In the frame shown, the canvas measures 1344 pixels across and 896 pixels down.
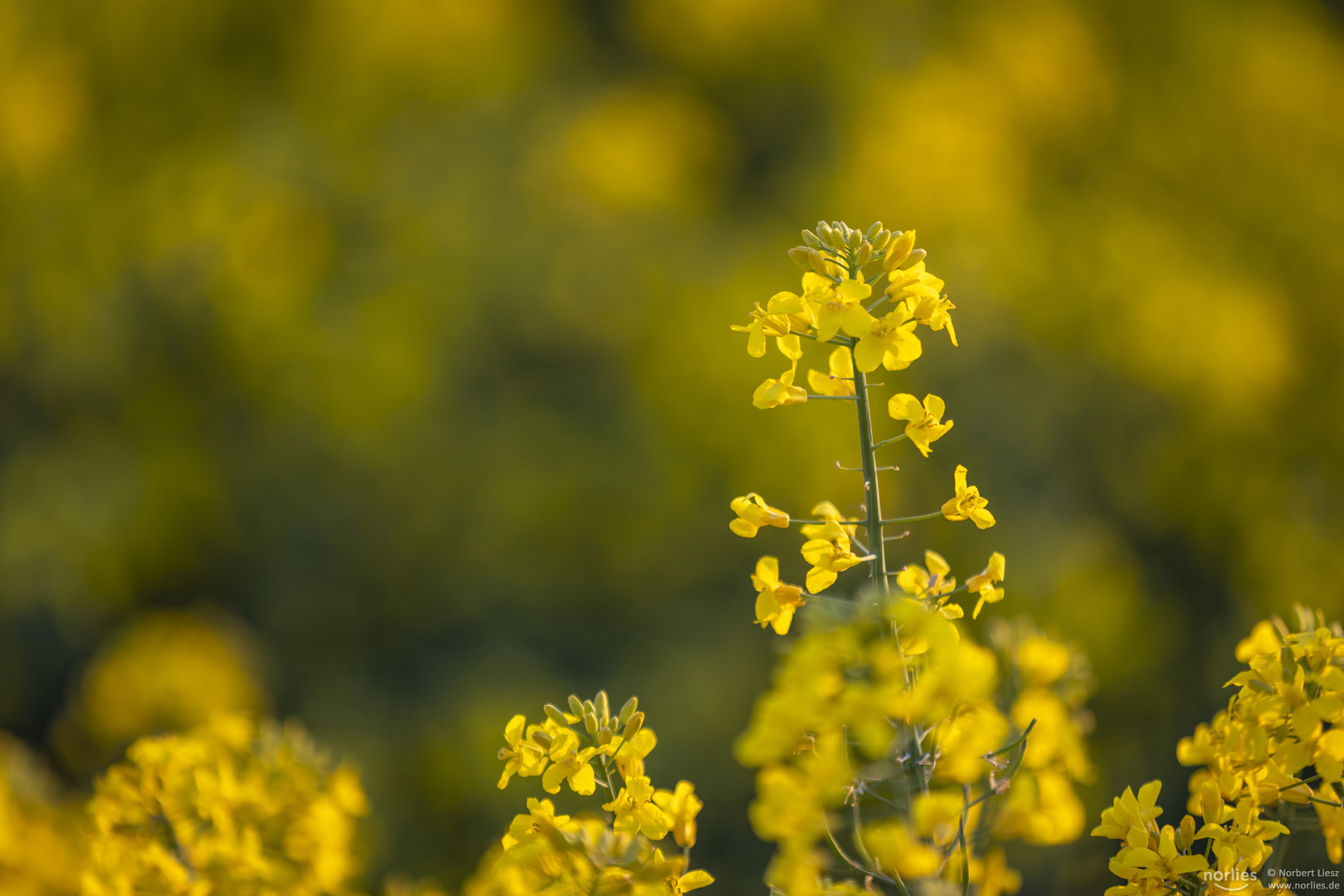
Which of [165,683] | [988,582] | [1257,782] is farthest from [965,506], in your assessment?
[165,683]

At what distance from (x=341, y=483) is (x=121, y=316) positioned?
0.82m

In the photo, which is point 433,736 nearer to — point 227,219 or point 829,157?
point 227,219

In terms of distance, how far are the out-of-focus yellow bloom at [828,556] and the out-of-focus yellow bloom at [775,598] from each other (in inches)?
0.5

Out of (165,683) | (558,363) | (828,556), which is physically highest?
(558,363)

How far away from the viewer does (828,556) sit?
15.1 inches

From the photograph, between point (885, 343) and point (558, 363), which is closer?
point (885, 343)

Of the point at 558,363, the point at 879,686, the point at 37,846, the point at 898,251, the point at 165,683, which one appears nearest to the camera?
the point at 879,686

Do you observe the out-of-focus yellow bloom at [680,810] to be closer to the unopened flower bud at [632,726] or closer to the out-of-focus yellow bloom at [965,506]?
the unopened flower bud at [632,726]

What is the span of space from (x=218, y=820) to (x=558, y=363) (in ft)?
5.97

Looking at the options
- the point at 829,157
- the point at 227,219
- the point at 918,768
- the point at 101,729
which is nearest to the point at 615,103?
the point at 829,157

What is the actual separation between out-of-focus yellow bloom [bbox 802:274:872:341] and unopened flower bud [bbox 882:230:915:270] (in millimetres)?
38

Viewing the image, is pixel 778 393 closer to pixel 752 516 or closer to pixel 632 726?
pixel 752 516

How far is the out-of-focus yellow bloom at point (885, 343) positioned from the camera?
38 cm

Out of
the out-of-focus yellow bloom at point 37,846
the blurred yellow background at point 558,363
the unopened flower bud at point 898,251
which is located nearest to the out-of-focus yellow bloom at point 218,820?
the out-of-focus yellow bloom at point 37,846
